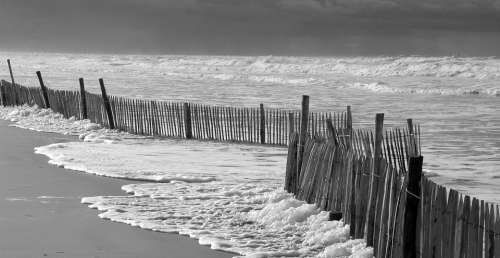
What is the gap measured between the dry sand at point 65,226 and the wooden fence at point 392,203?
133 centimetres

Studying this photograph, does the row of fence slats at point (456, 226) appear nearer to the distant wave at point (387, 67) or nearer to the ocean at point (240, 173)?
the ocean at point (240, 173)

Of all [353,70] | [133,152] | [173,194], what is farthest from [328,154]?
[353,70]

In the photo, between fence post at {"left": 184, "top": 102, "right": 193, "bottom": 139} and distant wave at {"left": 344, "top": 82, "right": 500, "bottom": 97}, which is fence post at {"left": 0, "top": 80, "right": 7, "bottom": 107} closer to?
fence post at {"left": 184, "top": 102, "right": 193, "bottom": 139}

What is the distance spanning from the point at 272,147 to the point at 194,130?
2323mm

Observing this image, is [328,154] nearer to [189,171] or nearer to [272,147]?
[189,171]

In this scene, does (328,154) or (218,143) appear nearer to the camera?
(328,154)

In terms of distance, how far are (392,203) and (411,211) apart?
36 centimetres

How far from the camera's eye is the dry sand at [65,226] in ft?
23.1

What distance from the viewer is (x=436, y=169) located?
13000mm

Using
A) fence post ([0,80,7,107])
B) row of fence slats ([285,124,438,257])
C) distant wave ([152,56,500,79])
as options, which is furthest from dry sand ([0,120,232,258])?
distant wave ([152,56,500,79])

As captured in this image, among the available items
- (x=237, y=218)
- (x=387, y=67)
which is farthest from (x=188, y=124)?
(x=387, y=67)

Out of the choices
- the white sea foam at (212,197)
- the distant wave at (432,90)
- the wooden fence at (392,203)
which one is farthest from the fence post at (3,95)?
the distant wave at (432,90)

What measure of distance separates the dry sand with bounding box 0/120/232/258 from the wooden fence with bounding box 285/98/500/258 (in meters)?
1.33

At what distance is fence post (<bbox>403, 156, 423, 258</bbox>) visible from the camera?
18.8 feet
